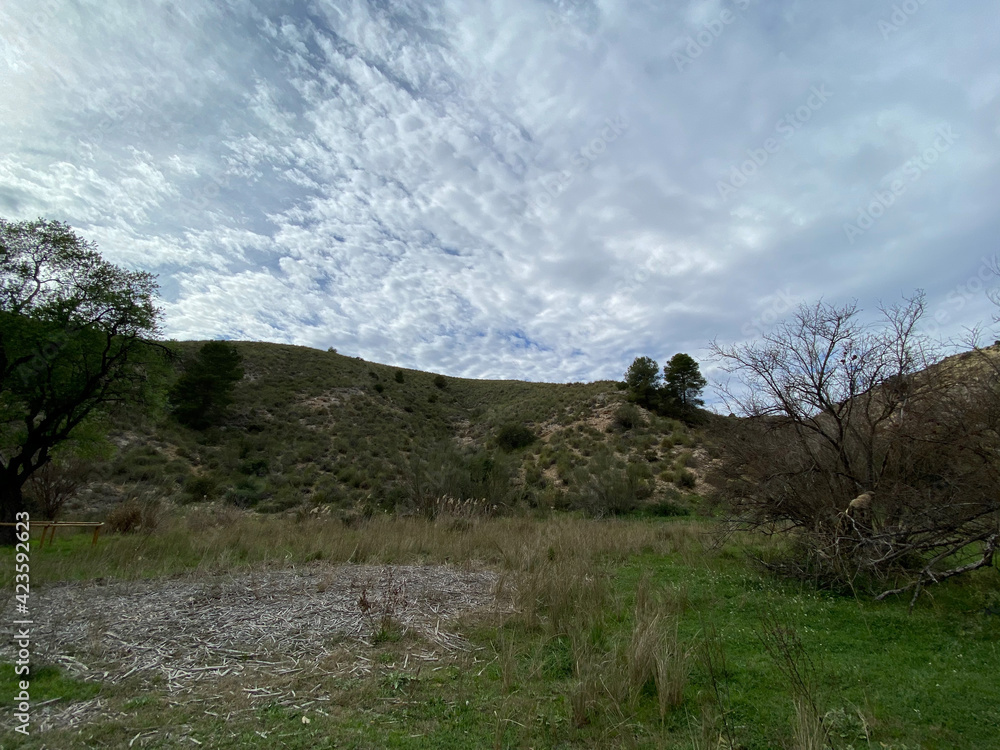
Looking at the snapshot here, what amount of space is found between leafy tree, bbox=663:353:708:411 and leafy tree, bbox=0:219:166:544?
30303 millimetres

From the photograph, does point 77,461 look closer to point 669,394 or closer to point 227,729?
point 227,729

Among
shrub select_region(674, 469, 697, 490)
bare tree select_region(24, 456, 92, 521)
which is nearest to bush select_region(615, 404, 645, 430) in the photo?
→ shrub select_region(674, 469, 697, 490)

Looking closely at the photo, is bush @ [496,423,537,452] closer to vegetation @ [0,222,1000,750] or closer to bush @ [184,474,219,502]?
vegetation @ [0,222,1000,750]

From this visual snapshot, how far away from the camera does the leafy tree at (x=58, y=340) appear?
1091 cm

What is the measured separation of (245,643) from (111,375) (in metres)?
10.8

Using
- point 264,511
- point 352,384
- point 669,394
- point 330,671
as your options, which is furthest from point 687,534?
point 352,384

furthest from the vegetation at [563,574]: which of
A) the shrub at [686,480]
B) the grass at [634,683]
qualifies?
the shrub at [686,480]

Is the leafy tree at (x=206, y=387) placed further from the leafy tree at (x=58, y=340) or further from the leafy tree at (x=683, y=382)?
the leafy tree at (x=683, y=382)

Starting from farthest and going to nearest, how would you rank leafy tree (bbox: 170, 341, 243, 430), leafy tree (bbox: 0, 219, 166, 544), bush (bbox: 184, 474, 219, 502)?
leafy tree (bbox: 170, 341, 243, 430), bush (bbox: 184, 474, 219, 502), leafy tree (bbox: 0, 219, 166, 544)

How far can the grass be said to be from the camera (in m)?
3.43

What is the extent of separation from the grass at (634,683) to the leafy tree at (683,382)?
84.7ft

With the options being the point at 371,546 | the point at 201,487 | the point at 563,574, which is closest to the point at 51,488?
the point at 201,487

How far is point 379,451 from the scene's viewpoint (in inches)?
1128

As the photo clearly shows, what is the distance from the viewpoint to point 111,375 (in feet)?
40.4
